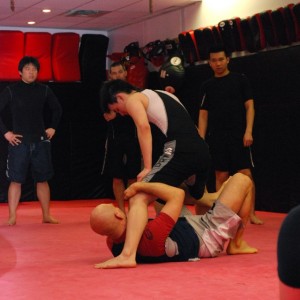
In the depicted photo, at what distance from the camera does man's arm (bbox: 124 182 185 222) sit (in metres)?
3.90

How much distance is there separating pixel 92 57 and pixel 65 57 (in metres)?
0.37

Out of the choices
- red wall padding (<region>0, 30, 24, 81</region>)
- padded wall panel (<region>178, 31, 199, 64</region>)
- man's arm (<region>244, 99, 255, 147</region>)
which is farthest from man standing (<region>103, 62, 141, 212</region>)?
red wall padding (<region>0, 30, 24, 81</region>)

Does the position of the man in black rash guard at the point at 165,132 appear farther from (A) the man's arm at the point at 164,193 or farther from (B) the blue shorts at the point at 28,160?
(B) the blue shorts at the point at 28,160

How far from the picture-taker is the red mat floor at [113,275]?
321 cm

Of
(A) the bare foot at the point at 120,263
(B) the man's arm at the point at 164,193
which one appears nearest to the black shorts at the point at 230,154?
(B) the man's arm at the point at 164,193

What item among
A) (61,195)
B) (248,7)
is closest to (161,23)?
(248,7)

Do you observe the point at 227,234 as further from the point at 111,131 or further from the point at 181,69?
the point at 181,69

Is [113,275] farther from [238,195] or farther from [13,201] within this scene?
[13,201]

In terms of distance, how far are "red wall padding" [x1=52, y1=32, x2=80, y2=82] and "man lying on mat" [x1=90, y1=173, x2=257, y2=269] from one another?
5.67 meters

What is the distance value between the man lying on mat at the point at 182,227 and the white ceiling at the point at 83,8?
162 inches

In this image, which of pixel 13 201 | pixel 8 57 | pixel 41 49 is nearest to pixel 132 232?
pixel 13 201

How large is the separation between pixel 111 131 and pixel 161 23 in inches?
122

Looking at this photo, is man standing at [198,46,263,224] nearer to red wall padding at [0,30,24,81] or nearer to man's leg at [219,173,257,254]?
man's leg at [219,173,257,254]

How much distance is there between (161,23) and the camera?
9.17 metres
